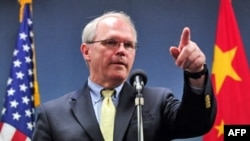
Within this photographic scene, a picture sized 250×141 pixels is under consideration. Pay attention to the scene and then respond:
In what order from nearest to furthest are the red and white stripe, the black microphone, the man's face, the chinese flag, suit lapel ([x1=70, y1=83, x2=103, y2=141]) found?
the black microphone → suit lapel ([x1=70, y1=83, x2=103, y2=141]) → the man's face → the chinese flag → the red and white stripe

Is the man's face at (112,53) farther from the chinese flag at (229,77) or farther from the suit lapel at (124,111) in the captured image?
the chinese flag at (229,77)

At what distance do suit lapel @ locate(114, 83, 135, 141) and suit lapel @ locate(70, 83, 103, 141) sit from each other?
0.24 ft

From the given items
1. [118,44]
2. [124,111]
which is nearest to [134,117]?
[124,111]

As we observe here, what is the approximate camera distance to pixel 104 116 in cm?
178

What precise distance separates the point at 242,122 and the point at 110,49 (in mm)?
2098

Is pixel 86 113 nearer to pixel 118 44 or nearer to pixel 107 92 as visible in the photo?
pixel 107 92

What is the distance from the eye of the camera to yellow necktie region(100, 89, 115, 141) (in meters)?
1.73

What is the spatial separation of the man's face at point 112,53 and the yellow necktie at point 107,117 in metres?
0.09

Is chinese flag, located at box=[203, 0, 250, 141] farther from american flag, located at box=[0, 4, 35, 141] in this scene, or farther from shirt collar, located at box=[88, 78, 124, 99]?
shirt collar, located at box=[88, 78, 124, 99]

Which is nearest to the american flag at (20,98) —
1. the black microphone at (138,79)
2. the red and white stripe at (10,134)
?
the red and white stripe at (10,134)

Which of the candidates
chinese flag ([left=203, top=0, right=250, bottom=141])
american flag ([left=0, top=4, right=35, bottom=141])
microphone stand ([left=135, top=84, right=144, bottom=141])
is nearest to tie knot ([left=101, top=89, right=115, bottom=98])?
microphone stand ([left=135, top=84, right=144, bottom=141])

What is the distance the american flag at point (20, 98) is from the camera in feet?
12.4

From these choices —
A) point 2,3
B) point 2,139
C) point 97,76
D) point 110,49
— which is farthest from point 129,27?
point 2,3

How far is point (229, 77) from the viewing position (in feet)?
12.2
